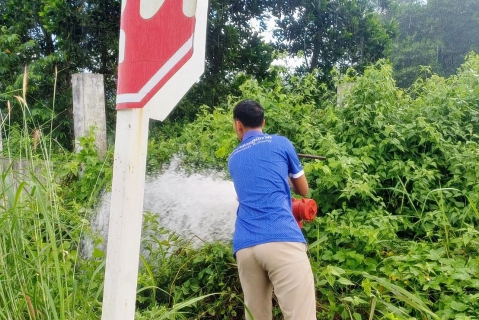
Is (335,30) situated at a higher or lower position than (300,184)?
higher

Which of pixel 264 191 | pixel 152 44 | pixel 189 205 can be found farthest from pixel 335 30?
pixel 152 44

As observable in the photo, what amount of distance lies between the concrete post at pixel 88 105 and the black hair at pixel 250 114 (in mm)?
2945

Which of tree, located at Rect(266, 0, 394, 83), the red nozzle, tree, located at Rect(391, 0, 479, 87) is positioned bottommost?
the red nozzle

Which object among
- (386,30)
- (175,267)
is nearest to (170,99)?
(175,267)

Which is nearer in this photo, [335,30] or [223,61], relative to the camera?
[223,61]

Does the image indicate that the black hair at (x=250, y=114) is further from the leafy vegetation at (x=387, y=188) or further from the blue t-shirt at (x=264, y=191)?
the leafy vegetation at (x=387, y=188)

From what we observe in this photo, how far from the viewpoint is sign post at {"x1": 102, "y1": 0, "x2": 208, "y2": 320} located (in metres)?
1.51

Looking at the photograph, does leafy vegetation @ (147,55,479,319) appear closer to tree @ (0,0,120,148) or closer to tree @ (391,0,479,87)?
tree @ (0,0,120,148)

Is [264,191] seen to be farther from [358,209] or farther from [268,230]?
[358,209]

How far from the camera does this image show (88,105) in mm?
6027

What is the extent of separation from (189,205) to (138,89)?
382cm

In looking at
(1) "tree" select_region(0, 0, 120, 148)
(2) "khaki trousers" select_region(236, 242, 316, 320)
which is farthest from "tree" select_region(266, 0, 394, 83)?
(2) "khaki trousers" select_region(236, 242, 316, 320)

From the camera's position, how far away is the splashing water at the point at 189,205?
4.82m

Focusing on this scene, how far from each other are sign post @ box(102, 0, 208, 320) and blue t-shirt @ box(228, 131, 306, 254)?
5.44ft
